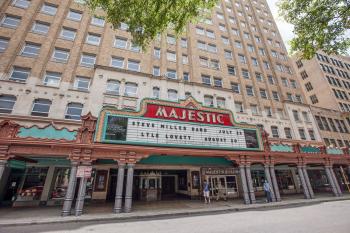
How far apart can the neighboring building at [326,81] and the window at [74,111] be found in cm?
4017

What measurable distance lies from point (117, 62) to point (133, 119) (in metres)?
11.8

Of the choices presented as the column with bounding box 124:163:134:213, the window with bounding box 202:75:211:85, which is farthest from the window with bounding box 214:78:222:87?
the column with bounding box 124:163:134:213

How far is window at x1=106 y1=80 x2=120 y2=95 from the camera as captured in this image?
64.2 ft

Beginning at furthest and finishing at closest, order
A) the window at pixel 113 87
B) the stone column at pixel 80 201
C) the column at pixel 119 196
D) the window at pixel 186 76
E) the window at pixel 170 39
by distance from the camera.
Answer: the window at pixel 170 39, the window at pixel 186 76, the window at pixel 113 87, the column at pixel 119 196, the stone column at pixel 80 201

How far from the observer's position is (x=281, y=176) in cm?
2377

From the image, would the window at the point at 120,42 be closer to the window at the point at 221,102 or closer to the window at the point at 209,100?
the window at the point at 209,100

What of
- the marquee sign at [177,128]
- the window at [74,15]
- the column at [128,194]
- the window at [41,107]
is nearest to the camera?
the column at [128,194]

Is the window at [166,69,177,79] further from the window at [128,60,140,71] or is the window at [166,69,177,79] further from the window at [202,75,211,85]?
the window at [202,75,211,85]

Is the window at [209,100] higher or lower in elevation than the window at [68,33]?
lower

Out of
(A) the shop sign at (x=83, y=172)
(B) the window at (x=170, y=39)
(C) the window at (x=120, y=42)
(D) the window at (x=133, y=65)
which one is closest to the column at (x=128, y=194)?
(A) the shop sign at (x=83, y=172)

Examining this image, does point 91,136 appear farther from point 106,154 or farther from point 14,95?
point 14,95

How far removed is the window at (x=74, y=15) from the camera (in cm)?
2277

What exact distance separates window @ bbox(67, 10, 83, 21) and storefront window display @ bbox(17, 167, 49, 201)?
63.1ft

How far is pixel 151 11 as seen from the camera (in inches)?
452
